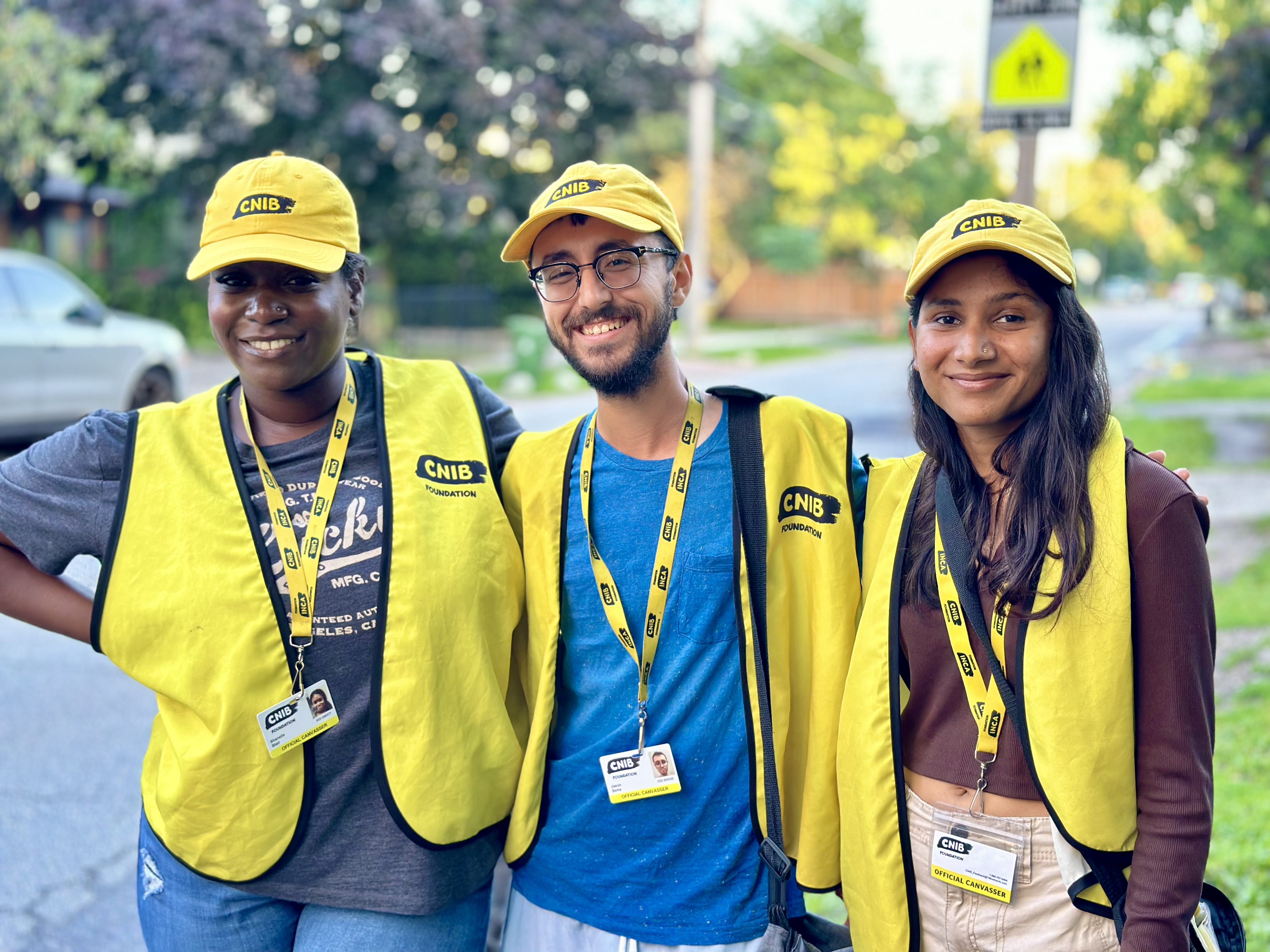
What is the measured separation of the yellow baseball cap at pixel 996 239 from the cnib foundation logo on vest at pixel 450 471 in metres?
1.02

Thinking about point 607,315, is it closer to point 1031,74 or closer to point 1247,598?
point 1031,74

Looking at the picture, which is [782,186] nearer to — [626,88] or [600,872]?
[626,88]

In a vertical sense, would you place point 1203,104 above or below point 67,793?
above

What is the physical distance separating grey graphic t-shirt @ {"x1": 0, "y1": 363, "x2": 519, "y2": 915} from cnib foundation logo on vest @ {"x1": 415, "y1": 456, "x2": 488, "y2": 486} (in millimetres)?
105

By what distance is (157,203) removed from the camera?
76.4 ft

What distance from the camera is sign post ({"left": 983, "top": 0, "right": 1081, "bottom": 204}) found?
4.98 m

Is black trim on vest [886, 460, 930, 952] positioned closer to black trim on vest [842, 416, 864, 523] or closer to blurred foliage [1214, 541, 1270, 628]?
black trim on vest [842, 416, 864, 523]

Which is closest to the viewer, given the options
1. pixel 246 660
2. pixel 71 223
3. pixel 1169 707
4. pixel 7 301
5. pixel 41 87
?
pixel 1169 707

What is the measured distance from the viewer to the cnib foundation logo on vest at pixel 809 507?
2.45 metres

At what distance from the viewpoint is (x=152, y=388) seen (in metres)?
12.2

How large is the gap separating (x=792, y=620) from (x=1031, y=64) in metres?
3.65

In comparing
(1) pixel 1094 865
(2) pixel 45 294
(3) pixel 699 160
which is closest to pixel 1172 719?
(1) pixel 1094 865

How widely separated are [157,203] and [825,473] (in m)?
23.7

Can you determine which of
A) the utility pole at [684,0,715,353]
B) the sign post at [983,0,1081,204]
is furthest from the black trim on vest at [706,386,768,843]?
the utility pole at [684,0,715,353]
